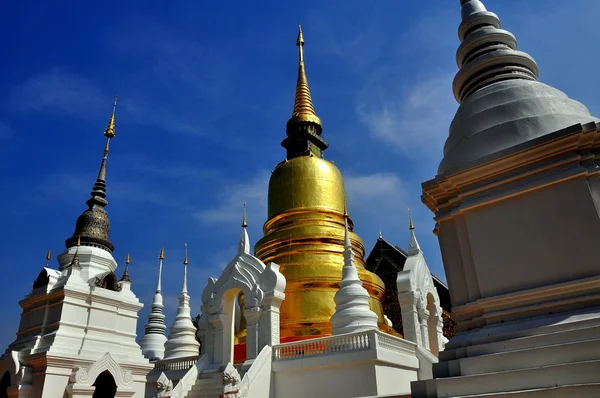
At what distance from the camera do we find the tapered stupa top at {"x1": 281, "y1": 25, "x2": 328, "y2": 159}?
1902 cm

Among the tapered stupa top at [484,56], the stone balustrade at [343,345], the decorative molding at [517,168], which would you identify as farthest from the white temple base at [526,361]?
the stone balustrade at [343,345]

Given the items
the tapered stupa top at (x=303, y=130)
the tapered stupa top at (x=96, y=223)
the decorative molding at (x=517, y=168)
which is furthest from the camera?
the tapered stupa top at (x=303, y=130)

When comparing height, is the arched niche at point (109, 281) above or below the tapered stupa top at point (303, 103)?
below

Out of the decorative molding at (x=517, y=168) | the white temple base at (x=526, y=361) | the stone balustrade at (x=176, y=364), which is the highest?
the decorative molding at (x=517, y=168)

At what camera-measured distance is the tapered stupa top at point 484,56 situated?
568 centimetres

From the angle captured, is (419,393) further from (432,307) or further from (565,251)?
(432,307)

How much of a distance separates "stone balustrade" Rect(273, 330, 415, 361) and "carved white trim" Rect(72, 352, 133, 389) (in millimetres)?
3799

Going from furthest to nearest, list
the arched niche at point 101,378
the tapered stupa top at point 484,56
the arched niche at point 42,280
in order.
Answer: the arched niche at point 42,280
the arched niche at point 101,378
the tapered stupa top at point 484,56

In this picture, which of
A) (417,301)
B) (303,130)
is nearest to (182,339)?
(417,301)

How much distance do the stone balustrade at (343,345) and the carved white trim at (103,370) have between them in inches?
150

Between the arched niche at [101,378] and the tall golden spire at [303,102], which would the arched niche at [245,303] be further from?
the tall golden spire at [303,102]

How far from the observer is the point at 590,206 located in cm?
409

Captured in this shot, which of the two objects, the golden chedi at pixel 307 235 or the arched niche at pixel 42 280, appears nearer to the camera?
the arched niche at pixel 42 280

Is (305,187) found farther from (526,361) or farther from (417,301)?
(526,361)
